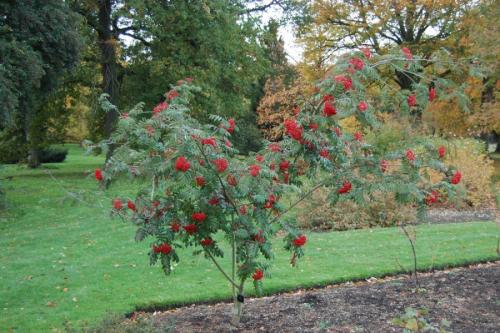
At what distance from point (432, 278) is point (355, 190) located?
2747 mm

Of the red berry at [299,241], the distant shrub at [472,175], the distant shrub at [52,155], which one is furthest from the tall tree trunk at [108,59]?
the red berry at [299,241]

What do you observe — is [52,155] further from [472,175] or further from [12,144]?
[472,175]

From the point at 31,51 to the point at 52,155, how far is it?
21275mm

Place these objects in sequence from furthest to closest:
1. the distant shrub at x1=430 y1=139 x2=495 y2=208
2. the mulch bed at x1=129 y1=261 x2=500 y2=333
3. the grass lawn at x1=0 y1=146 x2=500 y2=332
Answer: the distant shrub at x1=430 y1=139 x2=495 y2=208 → the grass lawn at x1=0 y1=146 x2=500 y2=332 → the mulch bed at x1=129 y1=261 x2=500 y2=333

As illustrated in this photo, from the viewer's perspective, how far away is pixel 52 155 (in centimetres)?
3422

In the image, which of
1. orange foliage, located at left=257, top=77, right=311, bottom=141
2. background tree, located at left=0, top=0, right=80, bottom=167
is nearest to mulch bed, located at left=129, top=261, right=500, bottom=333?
background tree, located at left=0, top=0, right=80, bottom=167

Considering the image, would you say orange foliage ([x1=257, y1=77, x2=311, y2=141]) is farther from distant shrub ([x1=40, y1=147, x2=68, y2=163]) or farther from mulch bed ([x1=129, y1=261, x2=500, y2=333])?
mulch bed ([x1=129, y1=261, x2=500, y2=333])

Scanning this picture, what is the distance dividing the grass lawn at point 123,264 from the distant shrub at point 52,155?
2246 centimetres

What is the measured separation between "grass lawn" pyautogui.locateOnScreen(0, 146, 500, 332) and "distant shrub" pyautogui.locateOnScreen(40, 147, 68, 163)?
73.7 feet

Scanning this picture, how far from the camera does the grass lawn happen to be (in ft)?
20.4

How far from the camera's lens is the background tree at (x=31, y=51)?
13477 millimetres

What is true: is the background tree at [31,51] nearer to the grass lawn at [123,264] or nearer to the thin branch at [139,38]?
the grass lawn at [123,264]

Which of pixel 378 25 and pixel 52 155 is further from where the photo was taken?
pixel 52 155

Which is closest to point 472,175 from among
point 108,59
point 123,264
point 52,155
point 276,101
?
point 123,264
